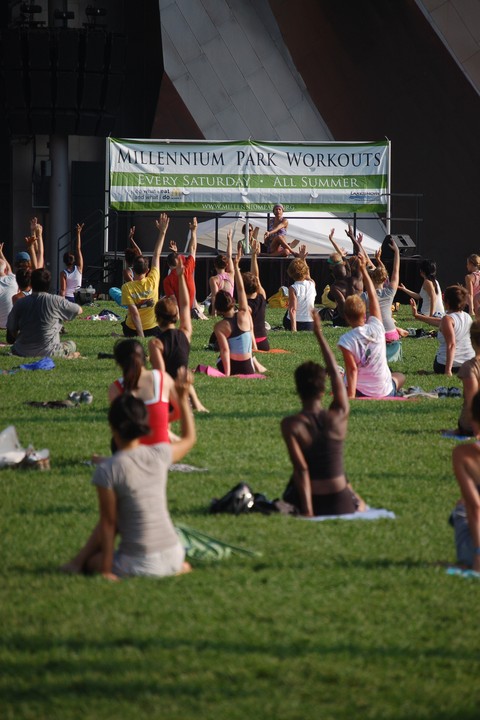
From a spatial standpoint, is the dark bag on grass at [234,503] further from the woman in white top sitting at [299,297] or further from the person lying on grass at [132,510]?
the woman in white top sitting at [299,297]

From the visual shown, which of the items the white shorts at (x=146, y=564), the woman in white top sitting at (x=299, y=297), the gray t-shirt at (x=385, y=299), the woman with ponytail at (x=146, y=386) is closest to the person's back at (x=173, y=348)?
the woman with ponytail at (x=146, y=386)

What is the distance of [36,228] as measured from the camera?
2039 cm

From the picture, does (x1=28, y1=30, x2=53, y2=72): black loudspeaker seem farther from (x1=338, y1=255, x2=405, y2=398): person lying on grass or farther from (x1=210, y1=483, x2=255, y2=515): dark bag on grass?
(x1=210, y1=483, x2=255, y2=515): dark bag on grass

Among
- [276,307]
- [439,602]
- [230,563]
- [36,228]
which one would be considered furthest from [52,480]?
[276,307]

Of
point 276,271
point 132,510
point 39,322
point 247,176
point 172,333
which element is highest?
point 247,176

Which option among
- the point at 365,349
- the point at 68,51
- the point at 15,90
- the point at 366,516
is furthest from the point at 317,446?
the point at 15,90

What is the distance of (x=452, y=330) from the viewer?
1525 cm

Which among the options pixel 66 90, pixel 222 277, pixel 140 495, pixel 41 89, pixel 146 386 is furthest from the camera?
pixel 66 90

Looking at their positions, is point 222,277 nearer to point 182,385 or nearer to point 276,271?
point 276,271

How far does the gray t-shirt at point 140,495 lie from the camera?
6559 mm

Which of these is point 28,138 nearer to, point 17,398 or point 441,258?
point 441,258

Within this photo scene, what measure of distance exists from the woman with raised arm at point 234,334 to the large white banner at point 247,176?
13499 millimetres

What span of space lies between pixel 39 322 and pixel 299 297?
243 inches

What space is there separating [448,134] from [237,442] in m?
25.1
